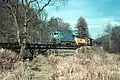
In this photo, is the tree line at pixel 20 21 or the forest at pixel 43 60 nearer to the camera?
the forest at pixel 43 60

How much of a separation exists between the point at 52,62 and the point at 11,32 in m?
23.6

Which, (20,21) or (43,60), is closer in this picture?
(43,60)

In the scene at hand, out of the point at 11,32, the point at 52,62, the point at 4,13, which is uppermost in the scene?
the point at 4,13

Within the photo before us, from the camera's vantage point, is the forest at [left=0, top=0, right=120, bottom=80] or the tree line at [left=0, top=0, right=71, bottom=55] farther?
the tree line at [left=0, top=0, right=71, bottom=55]

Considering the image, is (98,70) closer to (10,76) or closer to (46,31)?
(10,76)

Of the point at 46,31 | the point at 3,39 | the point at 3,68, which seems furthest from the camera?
the point at 46,31

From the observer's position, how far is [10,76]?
11305 mm

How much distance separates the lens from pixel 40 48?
109ft

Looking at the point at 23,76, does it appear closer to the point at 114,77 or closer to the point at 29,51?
the point at 114,77

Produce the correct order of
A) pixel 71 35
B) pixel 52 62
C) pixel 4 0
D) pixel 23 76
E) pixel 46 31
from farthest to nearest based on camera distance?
pixel 46 31 → pixel 71 35 → pixel 4 0 → pixel 52 62 → pixel 23 76

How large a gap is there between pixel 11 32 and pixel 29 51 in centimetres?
1387

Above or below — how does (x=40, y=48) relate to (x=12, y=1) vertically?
below

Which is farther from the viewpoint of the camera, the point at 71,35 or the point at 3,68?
the point at 71,35

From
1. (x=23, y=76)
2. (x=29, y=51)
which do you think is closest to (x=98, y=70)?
(x=23, y=76)
